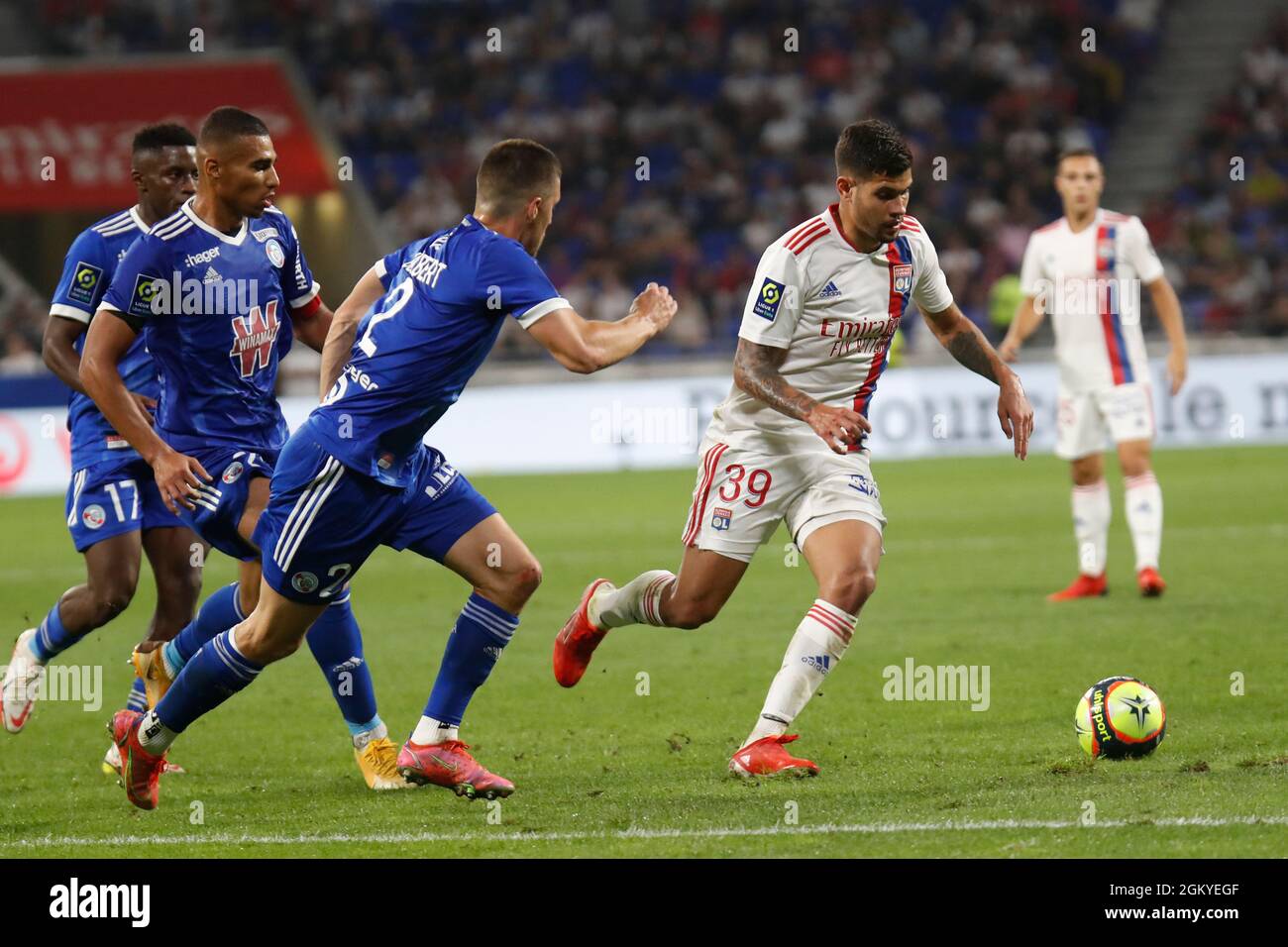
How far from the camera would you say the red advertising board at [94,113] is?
2414 centimetres

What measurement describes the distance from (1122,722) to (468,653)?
225 cm

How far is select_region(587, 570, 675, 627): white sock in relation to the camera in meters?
6.68

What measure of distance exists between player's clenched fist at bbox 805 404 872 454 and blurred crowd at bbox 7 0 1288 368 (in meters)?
18.5

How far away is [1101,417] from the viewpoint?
35.0 ft

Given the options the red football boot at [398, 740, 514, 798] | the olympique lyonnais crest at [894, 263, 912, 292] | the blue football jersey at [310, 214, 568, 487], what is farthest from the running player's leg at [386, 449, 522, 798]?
the olympique lyonnais crest at [894, 263, 912, 292]

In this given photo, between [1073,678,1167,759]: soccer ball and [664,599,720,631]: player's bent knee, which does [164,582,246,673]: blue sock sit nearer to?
[664,599,720,631]: player's bent knee

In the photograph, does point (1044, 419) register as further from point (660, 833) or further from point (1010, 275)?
point (660, 833)

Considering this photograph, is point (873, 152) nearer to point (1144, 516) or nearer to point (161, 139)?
point (161, 139)

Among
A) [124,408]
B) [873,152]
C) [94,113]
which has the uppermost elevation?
[94,113]

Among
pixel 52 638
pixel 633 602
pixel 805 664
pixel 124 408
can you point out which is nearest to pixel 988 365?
pixel 805 664

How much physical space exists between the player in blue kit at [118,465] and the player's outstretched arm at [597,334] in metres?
2.11

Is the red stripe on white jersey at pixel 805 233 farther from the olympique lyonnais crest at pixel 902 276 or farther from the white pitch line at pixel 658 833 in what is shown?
the white pitch line at pixel 658 833

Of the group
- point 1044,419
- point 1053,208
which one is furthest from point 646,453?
point 1053,208

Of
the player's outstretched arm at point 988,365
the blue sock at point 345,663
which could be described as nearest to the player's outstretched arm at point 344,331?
the blue sock at point 345,663
